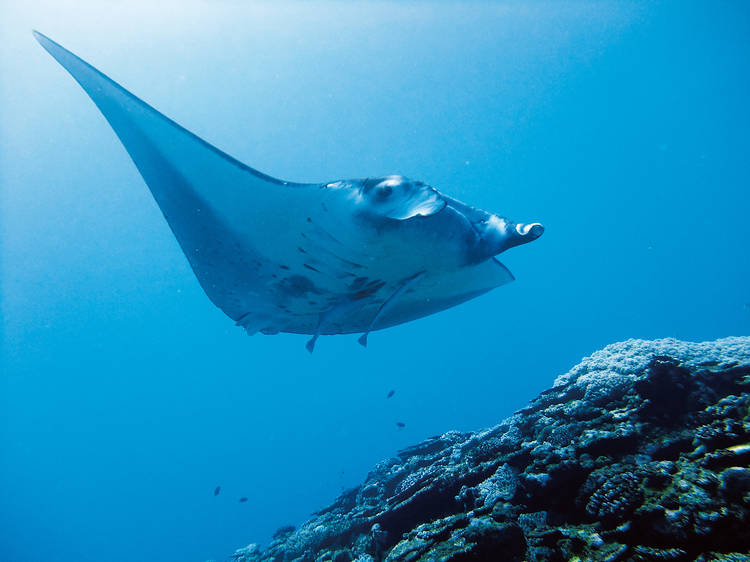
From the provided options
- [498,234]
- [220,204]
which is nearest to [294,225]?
[220,204]

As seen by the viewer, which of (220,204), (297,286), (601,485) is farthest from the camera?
(297,286)

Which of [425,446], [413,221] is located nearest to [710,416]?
[413,221]

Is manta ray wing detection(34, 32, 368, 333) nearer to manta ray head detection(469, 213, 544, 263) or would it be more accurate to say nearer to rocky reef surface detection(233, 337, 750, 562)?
manta ray head detection(469, 213, 544, 263)

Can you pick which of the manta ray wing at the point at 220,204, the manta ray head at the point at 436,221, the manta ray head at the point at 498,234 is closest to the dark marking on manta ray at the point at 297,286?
the manta ray wing at the point at 220,204

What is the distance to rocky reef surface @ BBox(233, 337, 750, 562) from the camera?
215cm

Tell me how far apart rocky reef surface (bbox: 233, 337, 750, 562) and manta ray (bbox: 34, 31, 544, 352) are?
1.79 metres

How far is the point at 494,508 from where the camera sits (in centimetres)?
292

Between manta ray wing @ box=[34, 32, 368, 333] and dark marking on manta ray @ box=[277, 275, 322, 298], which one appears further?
dark marking on manta ray @ box=[277, 275, 322, 298]

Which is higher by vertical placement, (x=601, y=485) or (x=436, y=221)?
(x=436, y=221)

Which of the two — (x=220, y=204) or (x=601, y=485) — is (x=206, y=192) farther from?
(x=601, y=485)

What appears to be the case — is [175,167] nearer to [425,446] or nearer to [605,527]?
[605,527]

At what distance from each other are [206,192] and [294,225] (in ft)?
2.30

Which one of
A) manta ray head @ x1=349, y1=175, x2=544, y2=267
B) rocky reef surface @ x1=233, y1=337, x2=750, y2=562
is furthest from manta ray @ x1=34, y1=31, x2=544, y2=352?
rocky reef surface @ x1=233, y1=337, x2=750, y2=562

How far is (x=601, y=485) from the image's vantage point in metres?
2.63
